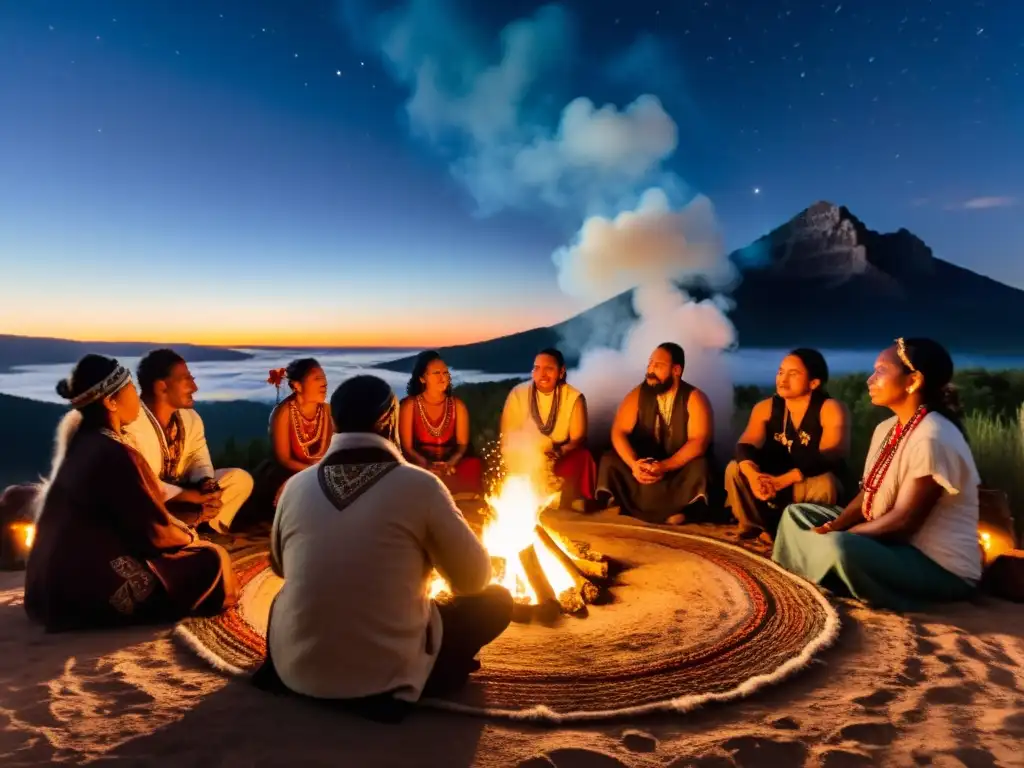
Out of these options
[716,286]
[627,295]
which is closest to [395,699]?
[627,295]

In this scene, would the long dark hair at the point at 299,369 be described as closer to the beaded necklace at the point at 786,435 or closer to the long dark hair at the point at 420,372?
the long dark hair at the point at 420,372

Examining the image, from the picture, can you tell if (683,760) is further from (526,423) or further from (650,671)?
(526,423)

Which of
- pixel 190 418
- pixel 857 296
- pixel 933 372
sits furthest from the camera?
pixel 857 296

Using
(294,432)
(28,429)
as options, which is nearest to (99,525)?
Result: (294,432)

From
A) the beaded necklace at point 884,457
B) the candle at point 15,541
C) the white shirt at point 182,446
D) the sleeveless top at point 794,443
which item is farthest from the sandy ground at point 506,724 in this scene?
the sleeveless top at point 794,443

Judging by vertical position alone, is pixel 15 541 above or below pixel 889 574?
below

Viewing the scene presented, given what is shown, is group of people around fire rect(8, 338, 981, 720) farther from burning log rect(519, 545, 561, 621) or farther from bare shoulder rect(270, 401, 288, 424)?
burning log rect(519, 545, 561, 621)

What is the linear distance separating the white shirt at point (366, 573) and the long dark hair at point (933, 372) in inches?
121

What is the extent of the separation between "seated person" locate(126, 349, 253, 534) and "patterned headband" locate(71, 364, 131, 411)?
1.29 metres

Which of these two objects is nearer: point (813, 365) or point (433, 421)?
point (813, 365)

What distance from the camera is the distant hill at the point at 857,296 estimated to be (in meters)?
76.7

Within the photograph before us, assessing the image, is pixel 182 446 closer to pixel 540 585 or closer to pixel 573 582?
pixel 540 585

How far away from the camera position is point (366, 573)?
2.79m

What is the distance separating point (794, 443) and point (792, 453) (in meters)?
0.09
